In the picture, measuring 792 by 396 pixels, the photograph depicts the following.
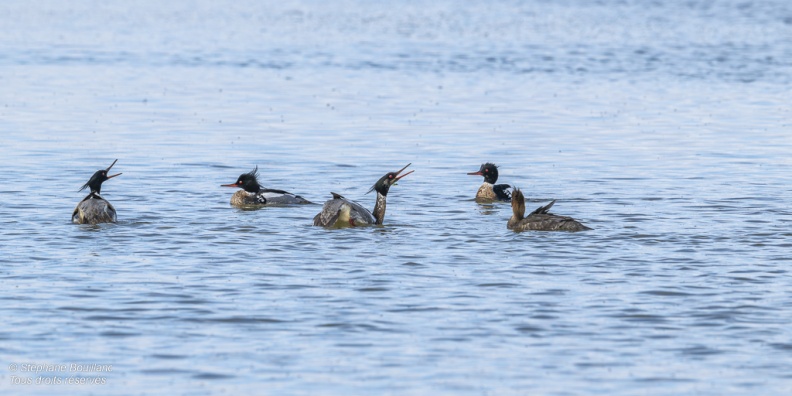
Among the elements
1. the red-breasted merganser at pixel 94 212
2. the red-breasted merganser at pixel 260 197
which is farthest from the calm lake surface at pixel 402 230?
the red-breasted merganser at pixel 260 197

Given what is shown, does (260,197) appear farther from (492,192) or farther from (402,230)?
(492,192)

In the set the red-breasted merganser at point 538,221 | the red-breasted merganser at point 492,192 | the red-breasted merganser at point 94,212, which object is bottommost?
the red-breasted merganser at point 492,192

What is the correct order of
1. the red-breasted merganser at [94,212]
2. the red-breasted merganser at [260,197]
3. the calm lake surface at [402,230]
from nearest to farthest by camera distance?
the calm lake surface at [402,230], the red-breasted merganser at [94,212], the red-breasted merganser at [260,197]

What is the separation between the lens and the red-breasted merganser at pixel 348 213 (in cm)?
1942

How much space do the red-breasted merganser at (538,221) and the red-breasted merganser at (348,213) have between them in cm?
167

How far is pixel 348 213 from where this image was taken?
64.0 feet

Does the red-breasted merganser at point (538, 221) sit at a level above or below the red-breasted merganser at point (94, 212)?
below

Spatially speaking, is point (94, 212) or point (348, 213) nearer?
point (94, 212)

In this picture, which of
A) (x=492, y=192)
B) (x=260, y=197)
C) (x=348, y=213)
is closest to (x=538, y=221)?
(x=348, y=213)

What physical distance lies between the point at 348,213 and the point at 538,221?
2.72 m

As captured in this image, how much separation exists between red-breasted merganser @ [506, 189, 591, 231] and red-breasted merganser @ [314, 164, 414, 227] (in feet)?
5.46

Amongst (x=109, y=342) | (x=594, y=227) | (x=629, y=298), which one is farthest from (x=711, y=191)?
(x=109, y=342)

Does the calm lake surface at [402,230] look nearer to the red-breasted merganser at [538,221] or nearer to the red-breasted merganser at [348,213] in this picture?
the red-breasted merganser at [538,221]

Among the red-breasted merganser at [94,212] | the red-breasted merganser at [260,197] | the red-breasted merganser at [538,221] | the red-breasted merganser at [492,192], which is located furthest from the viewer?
the red-breasted merganser at [492,192]
